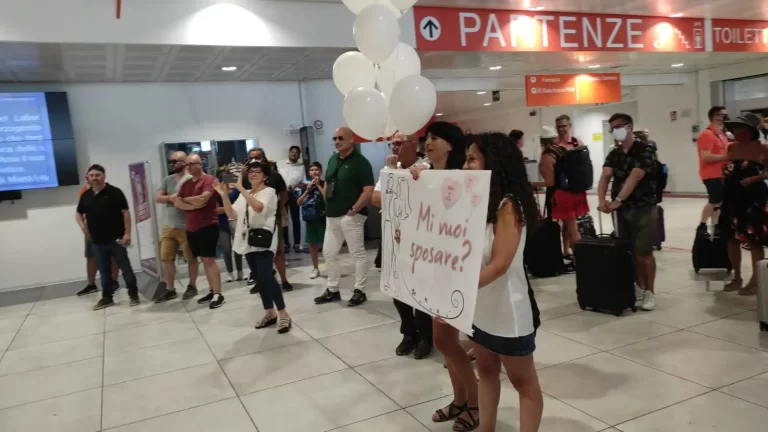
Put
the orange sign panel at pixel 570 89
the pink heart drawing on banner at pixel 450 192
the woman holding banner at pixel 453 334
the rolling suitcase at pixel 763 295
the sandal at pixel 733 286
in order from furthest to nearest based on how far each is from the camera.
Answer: the orange sign panel at pixel 570 89, the sandal at pixel 733 286, the rolling suitcase at pixel 763 295, the woman holding banner at pixel 453 334, the pink heart drawing on banner at pixel 450 192

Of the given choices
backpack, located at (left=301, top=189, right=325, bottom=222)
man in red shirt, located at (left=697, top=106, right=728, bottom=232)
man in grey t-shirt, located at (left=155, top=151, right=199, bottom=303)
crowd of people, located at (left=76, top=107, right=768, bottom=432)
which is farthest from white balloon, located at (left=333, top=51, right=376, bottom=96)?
man in red shirt, located at (left=697, top=106, right=728, bottom=232)

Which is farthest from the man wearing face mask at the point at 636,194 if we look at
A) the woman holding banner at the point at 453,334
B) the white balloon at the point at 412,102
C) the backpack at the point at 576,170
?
the woman holding banner at the point at 453,334

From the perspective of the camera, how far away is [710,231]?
5285mm

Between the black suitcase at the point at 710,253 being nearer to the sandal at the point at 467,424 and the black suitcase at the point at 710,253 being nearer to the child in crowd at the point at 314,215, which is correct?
the sandal at the point at 467,424

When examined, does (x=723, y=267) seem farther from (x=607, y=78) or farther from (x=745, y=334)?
(x=607, y=78)

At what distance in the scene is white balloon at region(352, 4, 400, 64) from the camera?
3205 mm

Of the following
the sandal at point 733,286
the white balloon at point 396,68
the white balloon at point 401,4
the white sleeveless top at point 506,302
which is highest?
the white balloon at point 401,4

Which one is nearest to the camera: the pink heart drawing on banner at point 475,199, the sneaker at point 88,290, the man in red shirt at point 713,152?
the pink heart drawing on banner at point 475,199

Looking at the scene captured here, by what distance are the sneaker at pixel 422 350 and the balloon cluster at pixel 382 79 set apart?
136 centimetres

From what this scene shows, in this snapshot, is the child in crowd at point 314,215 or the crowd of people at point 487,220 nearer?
the crowd of people at point 487,220

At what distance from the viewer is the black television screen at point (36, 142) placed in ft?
22.9

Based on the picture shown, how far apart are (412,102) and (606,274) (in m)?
2.09

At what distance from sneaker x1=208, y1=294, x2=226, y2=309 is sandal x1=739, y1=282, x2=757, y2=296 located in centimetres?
458

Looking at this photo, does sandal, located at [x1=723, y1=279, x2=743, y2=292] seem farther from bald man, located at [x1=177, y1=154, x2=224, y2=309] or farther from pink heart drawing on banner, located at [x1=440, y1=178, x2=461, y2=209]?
bald man, located at [x1=177, y1=154, x2=224, y2=309]
